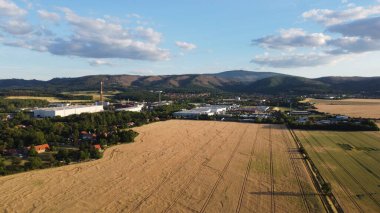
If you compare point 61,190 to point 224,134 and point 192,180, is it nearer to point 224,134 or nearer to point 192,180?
point 192,180

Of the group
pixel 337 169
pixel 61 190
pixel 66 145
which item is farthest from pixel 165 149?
pixel 337 169

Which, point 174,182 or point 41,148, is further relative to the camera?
point 41,148

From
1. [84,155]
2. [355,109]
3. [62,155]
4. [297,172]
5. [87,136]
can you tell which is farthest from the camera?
[355,109]

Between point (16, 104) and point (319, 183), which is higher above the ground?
point (16, 104)

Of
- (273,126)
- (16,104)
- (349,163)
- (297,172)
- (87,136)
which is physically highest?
(16,104)

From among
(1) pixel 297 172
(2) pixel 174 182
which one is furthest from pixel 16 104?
(1) pixel 297 172

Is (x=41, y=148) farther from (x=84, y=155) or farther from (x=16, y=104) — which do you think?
(x=16, y=104)

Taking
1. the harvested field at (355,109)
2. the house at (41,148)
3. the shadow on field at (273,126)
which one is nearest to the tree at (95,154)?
the house at (41,148)
